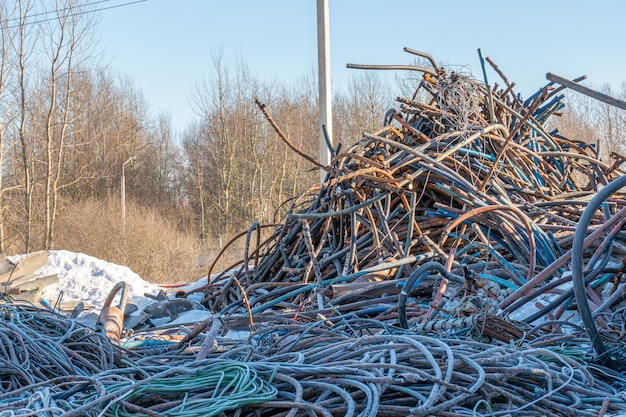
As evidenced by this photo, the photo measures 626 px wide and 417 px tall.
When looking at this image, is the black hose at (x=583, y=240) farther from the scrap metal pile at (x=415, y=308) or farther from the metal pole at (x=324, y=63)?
the metal pole at (x=324, y=63)

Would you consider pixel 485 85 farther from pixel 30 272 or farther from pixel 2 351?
pixel 30 272

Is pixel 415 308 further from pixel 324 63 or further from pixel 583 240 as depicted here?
pixel 324 63

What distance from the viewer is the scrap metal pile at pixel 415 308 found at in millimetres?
2648

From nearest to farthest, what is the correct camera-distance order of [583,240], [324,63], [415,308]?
1. [583,240]
2. [415,308]
3. [324,63]

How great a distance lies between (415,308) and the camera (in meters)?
4.77

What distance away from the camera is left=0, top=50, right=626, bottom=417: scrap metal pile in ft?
8.69

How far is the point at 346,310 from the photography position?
5039mm

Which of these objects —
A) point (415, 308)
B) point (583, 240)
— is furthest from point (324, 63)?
point (583, 240)

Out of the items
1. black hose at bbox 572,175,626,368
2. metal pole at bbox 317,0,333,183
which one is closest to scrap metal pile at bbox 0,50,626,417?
black hose at bbox 572,175,626,368

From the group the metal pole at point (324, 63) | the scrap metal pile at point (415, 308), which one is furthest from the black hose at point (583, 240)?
the metal pole at point (324, 63)

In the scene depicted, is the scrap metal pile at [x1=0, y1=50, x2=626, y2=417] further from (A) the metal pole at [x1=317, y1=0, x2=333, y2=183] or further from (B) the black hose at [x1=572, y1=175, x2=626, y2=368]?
(A) the metal pole at [x1=317, y1=0, x2=333, y2=183]

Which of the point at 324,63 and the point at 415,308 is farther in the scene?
the point at 324,63

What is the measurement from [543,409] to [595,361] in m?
0.85

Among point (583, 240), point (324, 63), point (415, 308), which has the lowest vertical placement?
point (415, 308)
